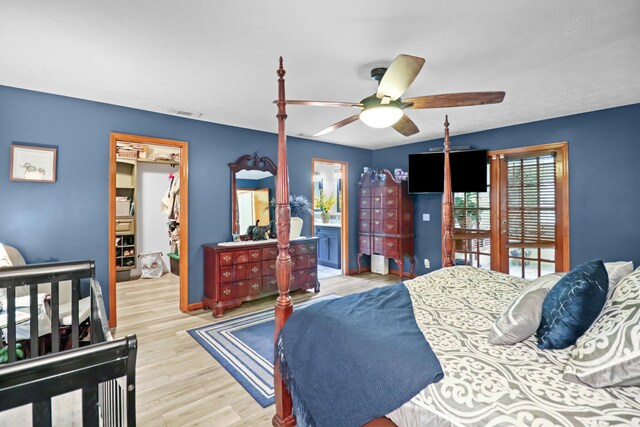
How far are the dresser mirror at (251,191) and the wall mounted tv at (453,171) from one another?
230 cm

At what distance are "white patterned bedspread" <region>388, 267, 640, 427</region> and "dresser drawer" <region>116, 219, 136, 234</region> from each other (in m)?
5.57

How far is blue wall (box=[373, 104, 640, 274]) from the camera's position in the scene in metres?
3.40

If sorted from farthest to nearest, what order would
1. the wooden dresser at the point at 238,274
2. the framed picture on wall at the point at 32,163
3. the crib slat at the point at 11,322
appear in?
the wooden dresser at the point at 238,274, the framed picture on wall at the point at 32,163, the crib slat at the point at 11,322

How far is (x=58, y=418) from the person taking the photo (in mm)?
1289

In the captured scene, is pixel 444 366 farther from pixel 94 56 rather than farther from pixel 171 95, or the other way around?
pixel 171 95

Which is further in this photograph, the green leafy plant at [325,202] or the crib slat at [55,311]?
the green leafy plant at [325,202]

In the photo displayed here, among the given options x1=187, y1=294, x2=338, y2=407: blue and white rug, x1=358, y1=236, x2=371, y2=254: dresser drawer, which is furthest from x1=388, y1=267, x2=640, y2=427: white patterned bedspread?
x1=358, y1=236, x2=371, y2=254: dresser drawer

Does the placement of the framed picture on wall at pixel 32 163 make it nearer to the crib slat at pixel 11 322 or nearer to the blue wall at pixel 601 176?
the crib slat at pixel 11 322

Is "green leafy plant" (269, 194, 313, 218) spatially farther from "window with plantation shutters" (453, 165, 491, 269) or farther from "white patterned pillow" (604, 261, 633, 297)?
"white patterned pillow" (604, 261, 633, 297)

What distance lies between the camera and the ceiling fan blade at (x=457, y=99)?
207 cm

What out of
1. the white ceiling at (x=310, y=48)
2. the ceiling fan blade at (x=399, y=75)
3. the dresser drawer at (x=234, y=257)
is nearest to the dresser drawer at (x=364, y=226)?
the dresser drawer at (x=234, y=257)

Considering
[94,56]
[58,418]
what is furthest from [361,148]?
[58,418]

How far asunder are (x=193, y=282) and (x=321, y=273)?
8.55 ft

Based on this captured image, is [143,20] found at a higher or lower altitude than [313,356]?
higher
